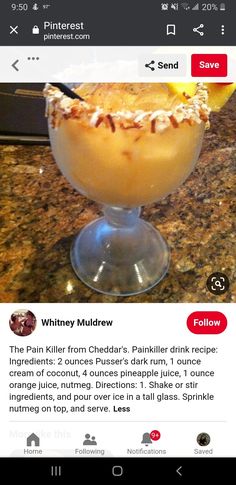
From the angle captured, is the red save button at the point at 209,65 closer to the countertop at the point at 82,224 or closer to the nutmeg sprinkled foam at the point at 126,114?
the nutmeg sprinkled foam at the point at 126,114

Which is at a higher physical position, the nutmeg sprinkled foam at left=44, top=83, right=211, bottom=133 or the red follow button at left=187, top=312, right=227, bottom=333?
the nutmeg sprinkled foam at left=44, top=83, right=211, bottom=133

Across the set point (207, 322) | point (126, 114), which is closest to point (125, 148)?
point (126, 114)

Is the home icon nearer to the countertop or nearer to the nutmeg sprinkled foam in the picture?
the countertop

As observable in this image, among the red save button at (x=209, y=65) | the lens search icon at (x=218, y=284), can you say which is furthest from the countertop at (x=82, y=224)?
the red save button at (x=209, y=65)
